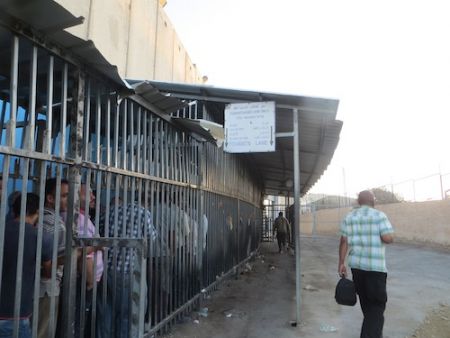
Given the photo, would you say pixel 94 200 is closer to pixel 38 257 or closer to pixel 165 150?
pixel 38 257

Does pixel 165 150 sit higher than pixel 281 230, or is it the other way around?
→ pixel 165 150

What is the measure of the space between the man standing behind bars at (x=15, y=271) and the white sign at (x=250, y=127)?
12.9 ft

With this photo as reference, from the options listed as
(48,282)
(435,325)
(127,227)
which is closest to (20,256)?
(48,282)

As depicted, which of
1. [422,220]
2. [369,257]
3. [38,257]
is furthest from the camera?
[422,220]

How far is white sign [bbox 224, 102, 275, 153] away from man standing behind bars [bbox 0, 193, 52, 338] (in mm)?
3940

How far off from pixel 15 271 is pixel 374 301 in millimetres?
3825

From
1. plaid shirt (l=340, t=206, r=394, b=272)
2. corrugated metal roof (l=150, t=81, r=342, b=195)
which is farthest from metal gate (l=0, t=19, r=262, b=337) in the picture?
plaid shirt (l=340, t=206, r=394, b=272)

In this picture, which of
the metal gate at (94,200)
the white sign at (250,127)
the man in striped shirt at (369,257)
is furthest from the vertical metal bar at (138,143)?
the man in striped shirt at (369,257)

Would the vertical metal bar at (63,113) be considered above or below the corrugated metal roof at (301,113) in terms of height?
below

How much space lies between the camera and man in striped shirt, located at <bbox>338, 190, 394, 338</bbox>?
15.7 ft

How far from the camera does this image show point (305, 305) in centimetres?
727

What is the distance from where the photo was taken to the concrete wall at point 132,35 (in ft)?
32.8

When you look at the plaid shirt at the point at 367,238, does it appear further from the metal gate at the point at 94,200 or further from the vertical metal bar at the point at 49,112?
the vertical metal bar at the point at 49,112

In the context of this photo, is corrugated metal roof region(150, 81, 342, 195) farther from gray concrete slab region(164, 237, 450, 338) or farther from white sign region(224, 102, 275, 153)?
gray concrete slab region(164, 237, 450, 338)
